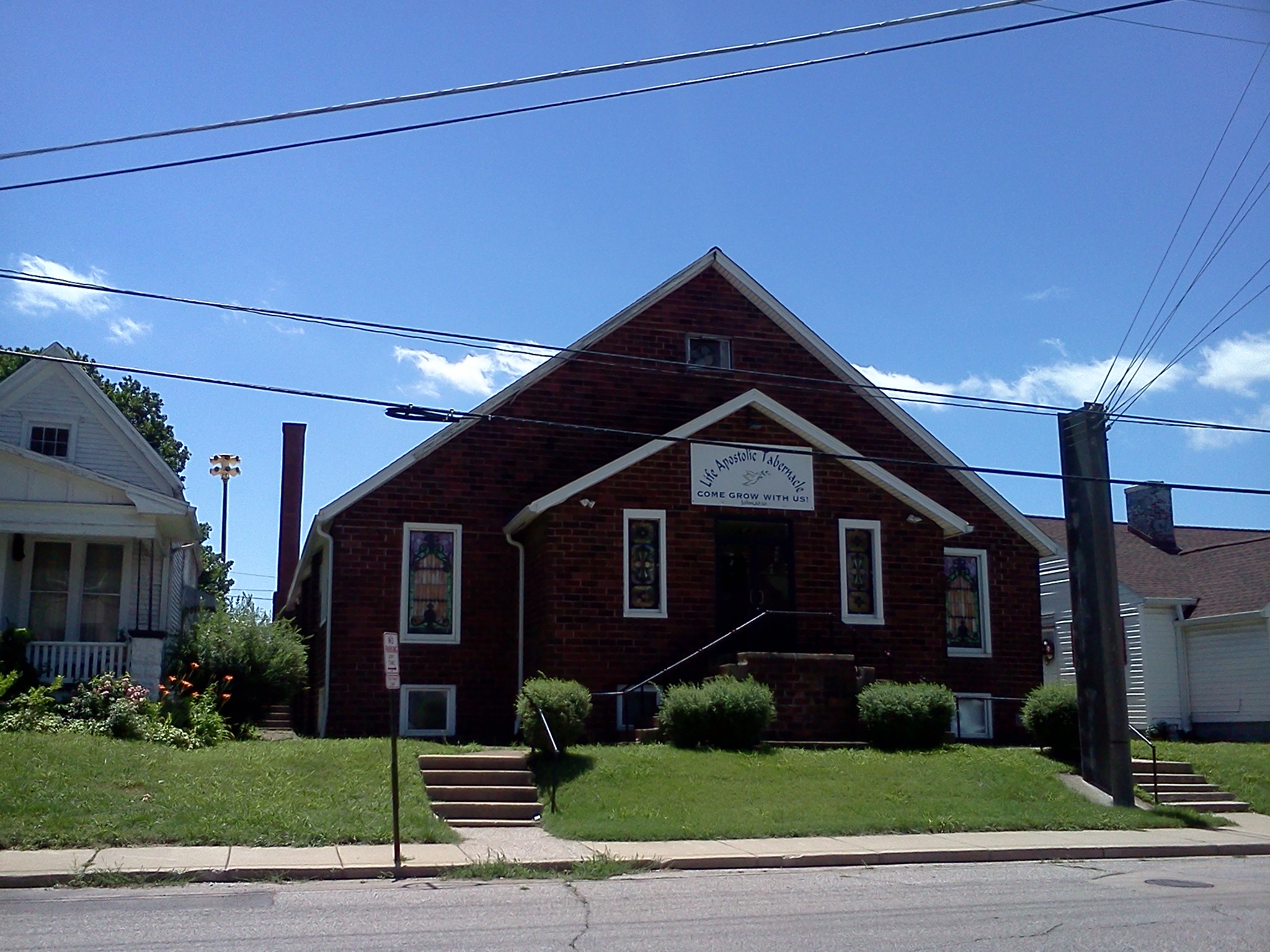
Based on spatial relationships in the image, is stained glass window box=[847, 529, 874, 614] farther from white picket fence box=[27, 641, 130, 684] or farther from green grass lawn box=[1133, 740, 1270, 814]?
white picket fence box=[27, 641, 130, 684]

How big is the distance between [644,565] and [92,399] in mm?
11128

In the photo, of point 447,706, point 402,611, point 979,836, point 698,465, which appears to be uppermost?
point 698,465

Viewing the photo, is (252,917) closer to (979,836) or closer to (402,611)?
(979,836)

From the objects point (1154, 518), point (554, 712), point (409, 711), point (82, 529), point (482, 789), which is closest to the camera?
point (482, 789)

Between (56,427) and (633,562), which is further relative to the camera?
(56,427)

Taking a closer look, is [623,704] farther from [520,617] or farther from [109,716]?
[109,716]

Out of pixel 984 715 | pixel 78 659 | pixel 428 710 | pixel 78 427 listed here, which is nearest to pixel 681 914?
pixel 428 710

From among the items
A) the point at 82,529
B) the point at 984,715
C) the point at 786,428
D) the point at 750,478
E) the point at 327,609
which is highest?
the point at 786,428

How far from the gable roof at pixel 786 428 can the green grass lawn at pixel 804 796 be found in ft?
14.4

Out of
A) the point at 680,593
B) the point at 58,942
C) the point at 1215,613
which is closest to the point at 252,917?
the point at 58,942

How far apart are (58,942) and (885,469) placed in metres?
18.0

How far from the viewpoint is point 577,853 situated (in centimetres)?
1338

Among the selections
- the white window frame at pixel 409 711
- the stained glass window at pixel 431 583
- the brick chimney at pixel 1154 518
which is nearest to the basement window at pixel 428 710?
the white window frame at pixel 409 711

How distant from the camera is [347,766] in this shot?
54.2 feet
